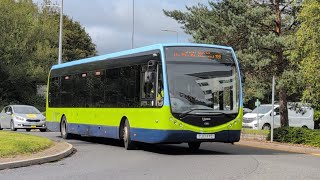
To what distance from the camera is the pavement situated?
12.8 metres

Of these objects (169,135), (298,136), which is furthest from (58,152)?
(298,136)

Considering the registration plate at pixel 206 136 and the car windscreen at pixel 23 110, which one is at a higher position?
the car windscreen at pixel 23 110

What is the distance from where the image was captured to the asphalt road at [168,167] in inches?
450

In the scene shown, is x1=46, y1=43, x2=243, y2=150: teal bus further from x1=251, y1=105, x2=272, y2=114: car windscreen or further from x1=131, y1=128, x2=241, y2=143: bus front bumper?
x1=251, y1=105, x2=272, y2=114: car windscreen

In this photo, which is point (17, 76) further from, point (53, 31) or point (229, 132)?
point (229, 132)

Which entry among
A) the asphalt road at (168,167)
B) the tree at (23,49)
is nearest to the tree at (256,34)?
the asphalt road at (168,167)

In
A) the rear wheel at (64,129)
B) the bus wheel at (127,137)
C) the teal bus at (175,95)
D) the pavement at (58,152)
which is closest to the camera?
the pavement at (58,152)

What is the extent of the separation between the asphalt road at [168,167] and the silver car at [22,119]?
44.2ft

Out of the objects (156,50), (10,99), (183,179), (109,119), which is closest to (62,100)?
(109,119)

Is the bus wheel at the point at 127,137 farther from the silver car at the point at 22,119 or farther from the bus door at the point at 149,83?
the silver car at the point at 22,119

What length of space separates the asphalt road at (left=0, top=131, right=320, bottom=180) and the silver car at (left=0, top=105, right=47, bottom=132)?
44.2ft

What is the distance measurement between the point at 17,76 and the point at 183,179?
39528mm

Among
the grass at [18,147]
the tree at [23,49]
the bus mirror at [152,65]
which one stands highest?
the tree at [23,49]

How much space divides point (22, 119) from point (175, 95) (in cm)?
1597
